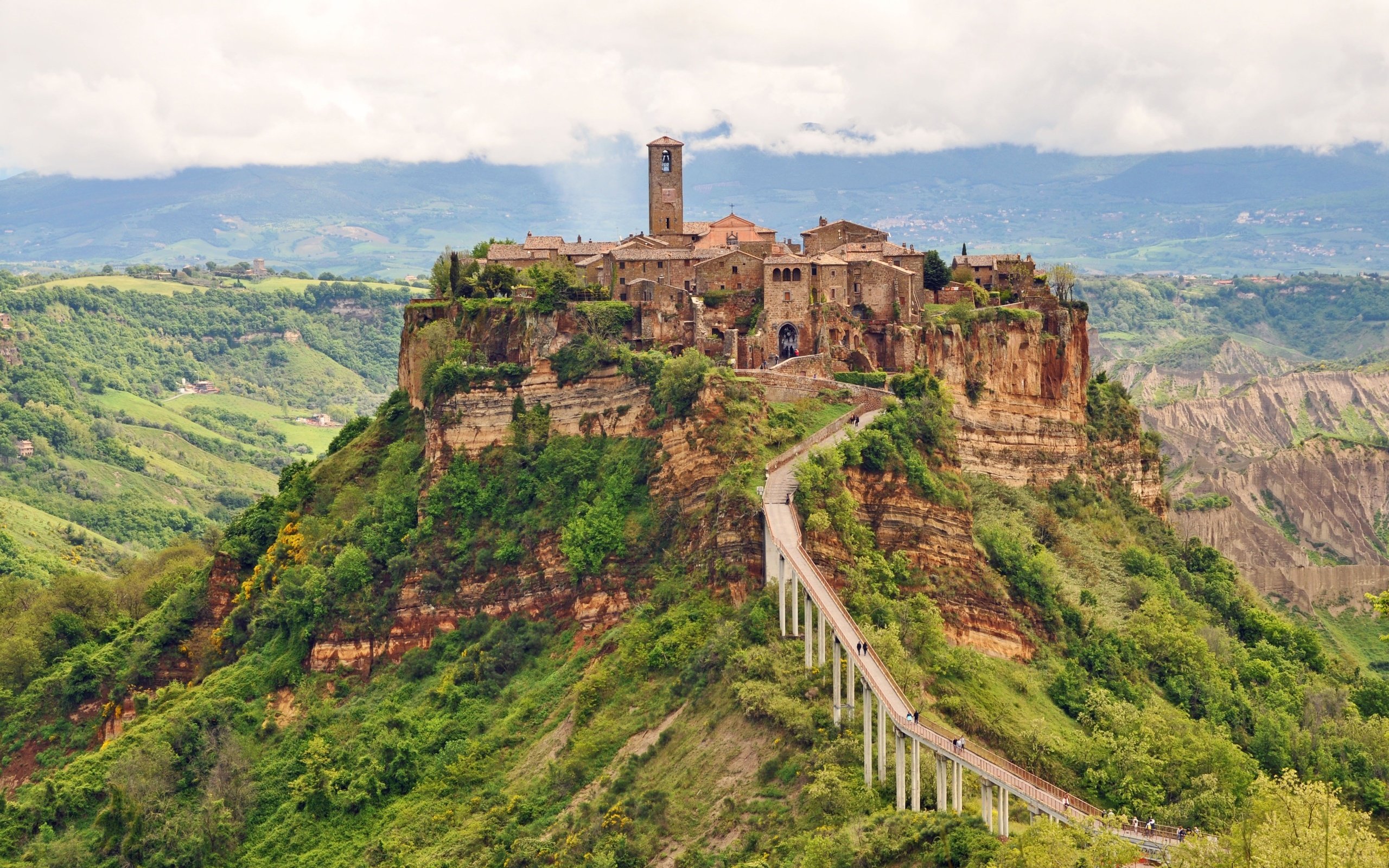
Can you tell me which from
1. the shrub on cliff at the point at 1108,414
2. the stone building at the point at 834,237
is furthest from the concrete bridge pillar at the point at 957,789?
the stone building at the point at 834,237

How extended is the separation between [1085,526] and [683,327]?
20.3 m

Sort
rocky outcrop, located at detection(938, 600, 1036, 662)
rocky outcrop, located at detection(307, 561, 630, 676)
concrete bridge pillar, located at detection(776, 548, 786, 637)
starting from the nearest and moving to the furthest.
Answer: concrete bridge pillar, located at detection(776, 548, 786, 637) → rocky outcrop, located at detection(938, 600, 1036, 662) → rocky outcrop, located at detection(307, 561, 630, 676)

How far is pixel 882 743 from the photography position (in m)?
50.5

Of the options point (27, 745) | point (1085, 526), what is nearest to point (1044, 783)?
point (1085, 526)

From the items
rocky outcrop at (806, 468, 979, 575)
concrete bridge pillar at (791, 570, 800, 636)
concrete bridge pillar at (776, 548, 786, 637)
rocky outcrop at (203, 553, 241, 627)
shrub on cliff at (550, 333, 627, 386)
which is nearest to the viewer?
concrete bridge pillar at (791, 570, 800, 636)

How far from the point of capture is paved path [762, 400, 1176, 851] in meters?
47.6

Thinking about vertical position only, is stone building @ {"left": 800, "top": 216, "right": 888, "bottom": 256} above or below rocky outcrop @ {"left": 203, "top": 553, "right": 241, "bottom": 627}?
above

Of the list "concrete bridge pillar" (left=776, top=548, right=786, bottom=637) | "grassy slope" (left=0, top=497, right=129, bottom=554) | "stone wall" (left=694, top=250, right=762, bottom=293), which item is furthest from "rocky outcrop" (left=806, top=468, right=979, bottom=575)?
"grassy slope" (left=0, top=497, right=129, bottom=554)

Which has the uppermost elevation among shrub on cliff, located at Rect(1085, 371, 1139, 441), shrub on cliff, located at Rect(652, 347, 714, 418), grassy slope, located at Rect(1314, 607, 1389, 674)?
shrub on cliff, located at Rect(652, 347, 714, 418)

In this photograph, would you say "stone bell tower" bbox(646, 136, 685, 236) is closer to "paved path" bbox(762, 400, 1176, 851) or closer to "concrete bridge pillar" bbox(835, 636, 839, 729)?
"paved path" bbox(762, 400, 1176, 851)

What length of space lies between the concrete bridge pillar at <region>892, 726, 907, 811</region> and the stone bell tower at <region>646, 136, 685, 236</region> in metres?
40.9

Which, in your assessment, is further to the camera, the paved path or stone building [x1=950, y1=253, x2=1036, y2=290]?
stone building [x1=950, y1=253, x2=1036, y2=290]

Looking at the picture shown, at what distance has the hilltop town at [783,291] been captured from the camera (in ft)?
249

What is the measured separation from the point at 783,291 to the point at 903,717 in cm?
2948
